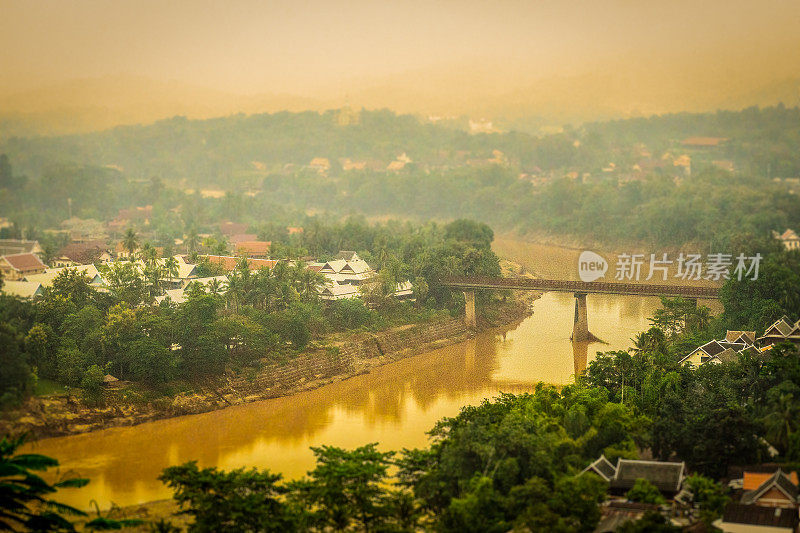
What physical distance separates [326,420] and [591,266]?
985 inches

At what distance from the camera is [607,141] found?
89562 mm

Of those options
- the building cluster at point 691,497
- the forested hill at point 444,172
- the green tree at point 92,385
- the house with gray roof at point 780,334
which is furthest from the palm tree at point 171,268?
the building cluster at point 691,497

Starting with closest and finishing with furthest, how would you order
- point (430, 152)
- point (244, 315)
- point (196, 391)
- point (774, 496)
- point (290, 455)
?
point (774, 496) → point (290, 455) → point (196, 391) → point (244, 315) → point (430, 152)

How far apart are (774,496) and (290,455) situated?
8369 mm

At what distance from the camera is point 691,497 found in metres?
12.2

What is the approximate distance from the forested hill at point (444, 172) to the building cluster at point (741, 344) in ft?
66.2

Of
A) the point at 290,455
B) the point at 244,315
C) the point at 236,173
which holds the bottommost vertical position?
the point at 290,455

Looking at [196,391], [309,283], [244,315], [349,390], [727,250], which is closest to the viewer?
[196,391]

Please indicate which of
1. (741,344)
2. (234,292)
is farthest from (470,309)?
(741,344)

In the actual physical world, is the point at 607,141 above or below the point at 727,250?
above

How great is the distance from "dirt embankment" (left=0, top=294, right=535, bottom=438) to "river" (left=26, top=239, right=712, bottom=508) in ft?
1.01

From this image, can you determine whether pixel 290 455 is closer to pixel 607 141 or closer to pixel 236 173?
pixel 236 173

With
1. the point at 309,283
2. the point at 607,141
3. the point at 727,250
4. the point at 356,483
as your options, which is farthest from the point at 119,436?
the point at 607,141

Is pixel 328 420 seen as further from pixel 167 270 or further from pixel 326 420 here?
pixel 167 270
